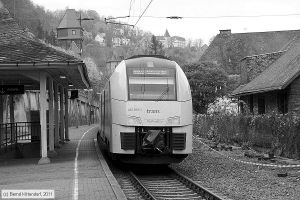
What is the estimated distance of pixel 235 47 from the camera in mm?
65875

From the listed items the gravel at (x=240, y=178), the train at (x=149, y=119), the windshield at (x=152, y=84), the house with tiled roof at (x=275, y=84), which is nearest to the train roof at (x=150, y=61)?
the windshield at (x=152, y=84)

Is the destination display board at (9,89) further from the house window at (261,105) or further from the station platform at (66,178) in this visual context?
the house window at (261,105)

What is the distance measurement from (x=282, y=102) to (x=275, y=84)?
5.06 feet

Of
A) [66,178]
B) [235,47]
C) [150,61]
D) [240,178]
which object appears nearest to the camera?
[66,178]

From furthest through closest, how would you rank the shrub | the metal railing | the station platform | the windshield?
the metal railing → the shrub → the windshield → the station platform

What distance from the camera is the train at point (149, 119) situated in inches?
575

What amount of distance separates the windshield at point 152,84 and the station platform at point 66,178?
2314 mm

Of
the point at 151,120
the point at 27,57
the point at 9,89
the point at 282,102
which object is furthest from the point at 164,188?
the point at 282,102

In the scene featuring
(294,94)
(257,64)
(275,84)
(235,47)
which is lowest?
(294,94)

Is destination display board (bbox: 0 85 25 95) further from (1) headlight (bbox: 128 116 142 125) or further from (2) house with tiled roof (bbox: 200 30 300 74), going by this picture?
(2) house with tiled roof (bbox: 200 30 300 74)

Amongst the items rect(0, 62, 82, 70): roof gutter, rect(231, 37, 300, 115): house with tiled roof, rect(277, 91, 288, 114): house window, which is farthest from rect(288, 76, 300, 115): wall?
rect(0, 62, 82, 70): roof gutter

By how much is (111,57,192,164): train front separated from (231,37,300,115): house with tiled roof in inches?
431

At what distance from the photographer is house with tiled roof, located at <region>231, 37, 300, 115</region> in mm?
26172

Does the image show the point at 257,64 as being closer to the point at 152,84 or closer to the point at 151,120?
the point at 152,84
